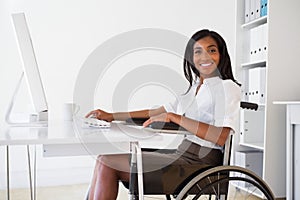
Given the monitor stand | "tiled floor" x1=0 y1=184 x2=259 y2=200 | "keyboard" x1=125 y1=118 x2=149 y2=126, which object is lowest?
"tiled floor" x1=0 y1=184 x2=259 y2=200

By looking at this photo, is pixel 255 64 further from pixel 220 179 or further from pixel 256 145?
pixel 220 179

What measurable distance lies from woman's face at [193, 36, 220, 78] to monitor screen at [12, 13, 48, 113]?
70 centimetres

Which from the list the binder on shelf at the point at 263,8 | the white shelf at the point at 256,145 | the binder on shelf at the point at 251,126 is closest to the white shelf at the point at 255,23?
the binder on shelf at the point at 263,8

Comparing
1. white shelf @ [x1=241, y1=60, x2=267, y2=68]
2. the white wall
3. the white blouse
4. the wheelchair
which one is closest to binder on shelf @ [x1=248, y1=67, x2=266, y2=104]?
white shelf @ [x1=241, y1=60, x2=267, y2=68]

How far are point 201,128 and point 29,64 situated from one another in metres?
0.75

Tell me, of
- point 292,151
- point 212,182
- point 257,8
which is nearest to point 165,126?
point 212,182

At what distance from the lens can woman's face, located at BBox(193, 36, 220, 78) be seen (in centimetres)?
169

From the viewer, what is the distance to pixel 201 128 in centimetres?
148

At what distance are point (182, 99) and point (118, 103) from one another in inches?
65.4

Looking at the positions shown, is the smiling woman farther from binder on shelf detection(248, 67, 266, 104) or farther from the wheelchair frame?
binder on shelf detection(248, 67, 266, 104)

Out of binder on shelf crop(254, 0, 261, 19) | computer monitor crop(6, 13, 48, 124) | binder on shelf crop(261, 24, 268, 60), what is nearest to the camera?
computer monitor crop(6, 13, 48, 124)

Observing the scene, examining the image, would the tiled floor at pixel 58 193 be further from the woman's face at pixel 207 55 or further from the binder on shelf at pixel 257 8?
the binder on shelf at pixel 257 8

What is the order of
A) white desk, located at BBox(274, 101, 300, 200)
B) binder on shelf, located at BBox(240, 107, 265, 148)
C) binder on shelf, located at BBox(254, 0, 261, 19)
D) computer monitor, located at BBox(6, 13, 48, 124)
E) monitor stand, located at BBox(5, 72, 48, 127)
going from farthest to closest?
binder on shelf, located at BBox(240, 107, 265, 148)
binder on shelf, located at BBox(254, 0, 261, 19)
white desk, located at BBox(274, 101, 300, 200)
monitor stand, located at BBox(5, 72, 48, 127)
computer monitor, located at BBox(6, 13, 48, 124)

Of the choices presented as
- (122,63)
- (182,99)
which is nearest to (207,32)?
(182,99)
